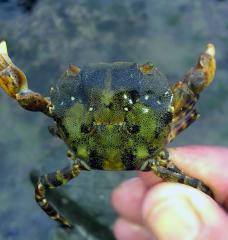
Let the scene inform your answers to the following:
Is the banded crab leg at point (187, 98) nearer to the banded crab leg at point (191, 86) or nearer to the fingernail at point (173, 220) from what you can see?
the banded crab leg at point (191, 86)

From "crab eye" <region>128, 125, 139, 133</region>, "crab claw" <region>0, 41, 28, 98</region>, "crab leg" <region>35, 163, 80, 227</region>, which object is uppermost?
"crab claw" <region>0, 41, 28, 98</region>

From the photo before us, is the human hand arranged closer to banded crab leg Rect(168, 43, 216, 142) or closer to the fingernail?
the fingernail

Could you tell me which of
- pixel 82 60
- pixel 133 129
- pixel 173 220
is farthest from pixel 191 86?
pixel 82 60

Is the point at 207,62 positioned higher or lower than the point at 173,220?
higher

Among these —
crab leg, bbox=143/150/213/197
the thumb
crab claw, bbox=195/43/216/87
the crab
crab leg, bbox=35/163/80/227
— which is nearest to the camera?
the thumb

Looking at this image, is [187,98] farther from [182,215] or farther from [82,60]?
[82,60]

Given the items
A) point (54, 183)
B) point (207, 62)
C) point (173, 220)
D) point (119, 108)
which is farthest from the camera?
point (54, 183)

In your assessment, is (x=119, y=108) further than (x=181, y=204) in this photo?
Yes

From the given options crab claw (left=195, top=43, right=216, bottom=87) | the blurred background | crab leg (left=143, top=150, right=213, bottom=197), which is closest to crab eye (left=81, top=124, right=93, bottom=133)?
crab leg (left=143, top=150, right=213, bottom=197)
